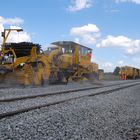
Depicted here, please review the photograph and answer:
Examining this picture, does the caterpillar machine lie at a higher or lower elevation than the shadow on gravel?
higher

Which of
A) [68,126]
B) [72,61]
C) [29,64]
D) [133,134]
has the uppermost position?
[72,61]

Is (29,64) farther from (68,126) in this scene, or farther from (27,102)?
(68,126)

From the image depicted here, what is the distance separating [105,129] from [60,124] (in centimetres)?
99

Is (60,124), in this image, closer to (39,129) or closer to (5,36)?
(39,129)

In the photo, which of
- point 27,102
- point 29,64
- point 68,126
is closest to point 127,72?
point 29,64

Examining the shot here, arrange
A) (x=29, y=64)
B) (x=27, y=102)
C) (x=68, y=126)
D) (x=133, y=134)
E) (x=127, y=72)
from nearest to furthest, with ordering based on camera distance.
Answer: (x=133, y=134)
(x=68, y=126)
(x=27, y=102)
(x=29, y=64)
(x=127, y=72)

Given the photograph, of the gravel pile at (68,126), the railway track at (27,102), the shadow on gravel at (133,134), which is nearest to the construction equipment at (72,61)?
the railway track at (27,102)

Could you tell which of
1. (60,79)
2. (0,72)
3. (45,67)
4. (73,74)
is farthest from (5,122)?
(73,74)

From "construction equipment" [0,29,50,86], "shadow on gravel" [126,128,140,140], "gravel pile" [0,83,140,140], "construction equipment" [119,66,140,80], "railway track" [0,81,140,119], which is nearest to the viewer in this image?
"gravel pile" [0,83,140,140]

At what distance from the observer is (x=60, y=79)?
90.7 ft

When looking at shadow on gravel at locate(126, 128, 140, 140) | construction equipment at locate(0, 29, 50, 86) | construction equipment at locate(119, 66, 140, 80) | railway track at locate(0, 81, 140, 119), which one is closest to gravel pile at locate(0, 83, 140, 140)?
shadow on gravel at locate(126, 128, 140, 140)

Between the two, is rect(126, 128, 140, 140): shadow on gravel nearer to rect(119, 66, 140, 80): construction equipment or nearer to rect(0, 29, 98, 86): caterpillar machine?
rect(0, 29, 98, 86): caterpillar machine

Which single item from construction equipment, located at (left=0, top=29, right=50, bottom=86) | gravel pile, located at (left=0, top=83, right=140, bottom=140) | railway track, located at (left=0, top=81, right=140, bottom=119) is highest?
construction equipment, located at (left=0, top=29, right=50, bottom=86)

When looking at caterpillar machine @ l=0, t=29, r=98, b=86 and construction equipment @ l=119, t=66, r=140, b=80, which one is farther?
construction equipment @ l=119, t=66, r=140, b=80
